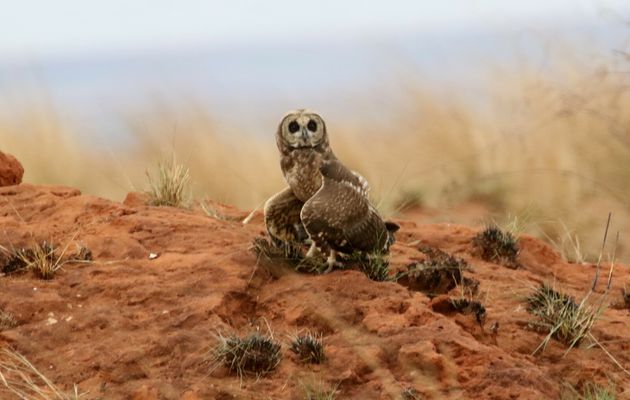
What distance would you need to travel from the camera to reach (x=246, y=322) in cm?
700

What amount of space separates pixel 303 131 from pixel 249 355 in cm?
187

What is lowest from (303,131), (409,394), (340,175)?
(409,394)

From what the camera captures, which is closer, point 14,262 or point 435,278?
point 14,262

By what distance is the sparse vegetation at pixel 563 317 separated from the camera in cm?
709

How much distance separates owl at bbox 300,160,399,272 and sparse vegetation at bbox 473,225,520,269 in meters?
1.64

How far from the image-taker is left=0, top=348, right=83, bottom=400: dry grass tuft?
5.80 metres

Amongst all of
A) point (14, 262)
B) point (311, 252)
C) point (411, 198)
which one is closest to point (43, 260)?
point (14, 262)

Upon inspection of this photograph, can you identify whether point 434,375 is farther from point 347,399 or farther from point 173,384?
point 173,384

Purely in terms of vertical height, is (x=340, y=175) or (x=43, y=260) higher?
(x=340, y=175)

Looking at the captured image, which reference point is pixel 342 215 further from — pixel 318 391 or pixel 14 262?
pixel 14 262

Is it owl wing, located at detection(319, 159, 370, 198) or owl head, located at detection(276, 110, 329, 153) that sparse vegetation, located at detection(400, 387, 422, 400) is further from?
owl head, located at detection(276, 110, 329, 153)

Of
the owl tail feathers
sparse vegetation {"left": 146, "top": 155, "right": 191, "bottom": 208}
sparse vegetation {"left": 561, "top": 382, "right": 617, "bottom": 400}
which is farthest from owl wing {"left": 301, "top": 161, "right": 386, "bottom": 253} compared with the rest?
sparse vegetation {"left": 146, "top": 155, "right": 191, "bottom": 208}

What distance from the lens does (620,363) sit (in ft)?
22.8

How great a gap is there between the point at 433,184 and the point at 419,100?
1.16 m
